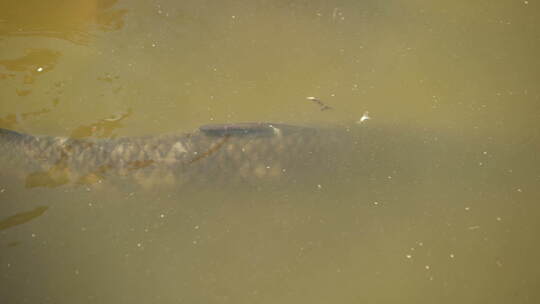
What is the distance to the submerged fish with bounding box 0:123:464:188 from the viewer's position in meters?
2.55

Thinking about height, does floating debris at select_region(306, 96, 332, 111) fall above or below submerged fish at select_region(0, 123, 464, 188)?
above

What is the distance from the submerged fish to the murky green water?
3cm

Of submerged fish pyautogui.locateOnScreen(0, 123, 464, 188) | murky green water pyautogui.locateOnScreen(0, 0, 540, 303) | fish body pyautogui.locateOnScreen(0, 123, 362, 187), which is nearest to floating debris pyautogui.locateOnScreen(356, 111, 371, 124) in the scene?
murky green water pyautogui.locateOnScreen(0, 0, 540, 303)

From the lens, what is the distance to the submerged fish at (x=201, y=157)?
8.36 feet

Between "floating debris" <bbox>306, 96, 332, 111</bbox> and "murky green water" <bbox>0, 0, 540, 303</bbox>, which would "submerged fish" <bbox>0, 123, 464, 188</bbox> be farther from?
"floating debris" <bbox>306, 96, 332, 111</bbox>

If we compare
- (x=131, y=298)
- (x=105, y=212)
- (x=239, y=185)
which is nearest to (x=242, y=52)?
(x=239, y=185)

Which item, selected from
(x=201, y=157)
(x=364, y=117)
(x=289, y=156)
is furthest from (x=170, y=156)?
(x=364, y=117)

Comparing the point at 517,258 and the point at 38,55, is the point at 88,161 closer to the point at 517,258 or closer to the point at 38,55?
the point at 38,55

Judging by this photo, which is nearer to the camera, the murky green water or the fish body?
the murky green water

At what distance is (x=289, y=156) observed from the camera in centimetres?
264

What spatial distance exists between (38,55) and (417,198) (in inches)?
115

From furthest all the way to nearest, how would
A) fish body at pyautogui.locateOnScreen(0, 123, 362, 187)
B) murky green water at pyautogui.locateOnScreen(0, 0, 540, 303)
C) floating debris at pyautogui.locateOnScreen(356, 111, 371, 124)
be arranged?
floating debris at pyautogui.locateOnScreen(356, 111, 371, 124), fish body at pyautogui.locateOnScreen(0, 123, 362, 187), murky green water at pyautogui.locateOnScreen(0, 0, 540, 303)

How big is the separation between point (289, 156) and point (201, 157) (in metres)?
0.56

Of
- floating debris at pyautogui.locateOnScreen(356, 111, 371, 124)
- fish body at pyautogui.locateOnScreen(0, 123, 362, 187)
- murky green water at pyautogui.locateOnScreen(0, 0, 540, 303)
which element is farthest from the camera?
floating debris at pyautogui.locateOnScreen(356, 111, 371, 124)
